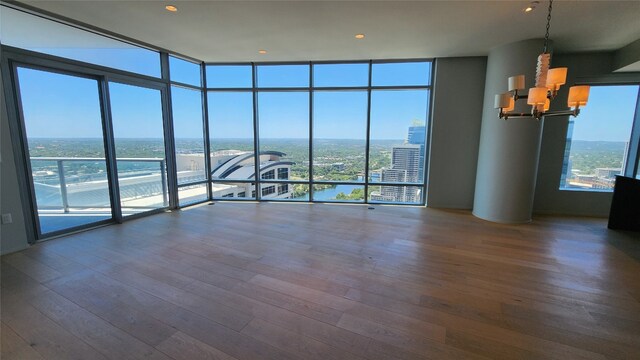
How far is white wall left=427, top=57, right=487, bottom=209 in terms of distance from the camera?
17.2 ft

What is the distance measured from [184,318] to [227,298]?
0.38 m

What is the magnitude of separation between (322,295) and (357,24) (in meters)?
3.50

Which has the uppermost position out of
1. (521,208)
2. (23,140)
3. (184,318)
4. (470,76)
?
(470,76)

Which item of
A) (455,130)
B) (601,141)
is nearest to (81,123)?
(455,130)

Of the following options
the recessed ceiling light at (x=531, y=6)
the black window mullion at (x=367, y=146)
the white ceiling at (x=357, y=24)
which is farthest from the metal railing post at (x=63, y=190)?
the recessed ceiling light at (x=531, y=6)

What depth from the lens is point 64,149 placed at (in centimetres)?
392

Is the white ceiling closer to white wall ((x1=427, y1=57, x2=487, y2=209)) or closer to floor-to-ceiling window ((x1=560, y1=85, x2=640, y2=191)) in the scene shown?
white wall ((x1=427, y1=57, x2=487, y2=209))

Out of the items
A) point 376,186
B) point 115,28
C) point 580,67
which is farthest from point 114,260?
point 580,67

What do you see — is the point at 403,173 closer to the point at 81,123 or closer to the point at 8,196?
the point at 81,123

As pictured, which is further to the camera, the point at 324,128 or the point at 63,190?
the point at 324,128

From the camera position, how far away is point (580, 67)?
4.89 meters

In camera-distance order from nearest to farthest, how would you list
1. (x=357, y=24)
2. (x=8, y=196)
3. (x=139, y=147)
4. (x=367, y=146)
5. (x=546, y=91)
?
(x=546, y=91) → (x=8, y=196) → (x=357, y=24) → (x=139, y=147) → (x=367, y=146)

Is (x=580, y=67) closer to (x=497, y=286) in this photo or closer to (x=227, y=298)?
(x=497, y=286)

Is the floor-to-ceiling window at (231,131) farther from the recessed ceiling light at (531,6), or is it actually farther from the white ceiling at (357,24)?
the recessed ceiling light at (531,6)
